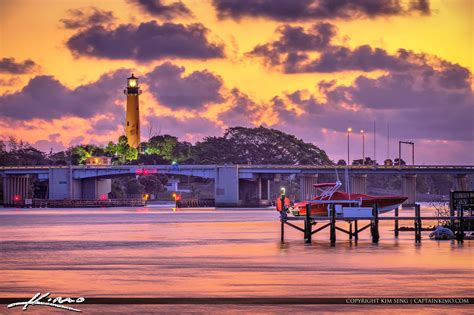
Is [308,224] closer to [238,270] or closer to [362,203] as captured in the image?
[238,270]

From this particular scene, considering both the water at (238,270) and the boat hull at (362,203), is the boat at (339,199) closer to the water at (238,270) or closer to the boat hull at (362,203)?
the boat hull at (362,203)

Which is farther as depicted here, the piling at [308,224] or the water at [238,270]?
the piling at [308,224]

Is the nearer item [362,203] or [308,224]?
[308,224]

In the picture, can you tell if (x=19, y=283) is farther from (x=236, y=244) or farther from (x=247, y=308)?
(x=236, y=244)

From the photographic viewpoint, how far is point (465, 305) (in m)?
30.7

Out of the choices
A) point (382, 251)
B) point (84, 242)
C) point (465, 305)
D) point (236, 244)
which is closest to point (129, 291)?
point (465, 305)

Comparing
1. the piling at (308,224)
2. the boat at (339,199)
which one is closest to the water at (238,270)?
the piling at (308,224)

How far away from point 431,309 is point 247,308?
524 cm
